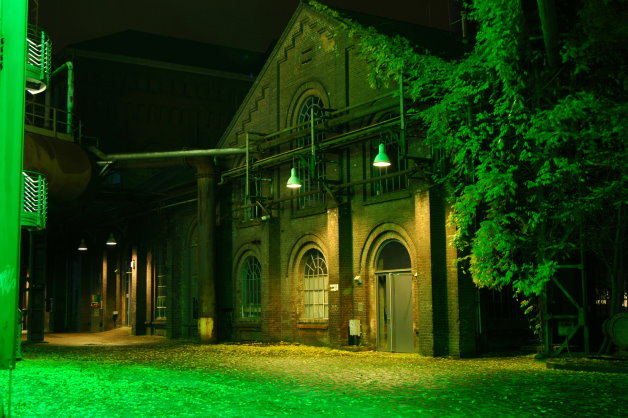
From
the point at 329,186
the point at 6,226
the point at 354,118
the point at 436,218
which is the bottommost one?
the point at 6,226

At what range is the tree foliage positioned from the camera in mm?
14070

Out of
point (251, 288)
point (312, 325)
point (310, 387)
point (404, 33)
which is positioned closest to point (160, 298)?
point (251, 288)

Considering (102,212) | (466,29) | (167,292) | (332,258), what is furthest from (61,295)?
(466,29)

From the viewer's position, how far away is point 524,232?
50.7ft

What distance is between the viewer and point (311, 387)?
12.2m

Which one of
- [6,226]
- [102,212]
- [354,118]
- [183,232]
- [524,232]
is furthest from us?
[102,212]

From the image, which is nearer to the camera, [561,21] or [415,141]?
[561,21]

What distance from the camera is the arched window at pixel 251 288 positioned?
25.3 meters

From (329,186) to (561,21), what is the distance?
7847 millimetres

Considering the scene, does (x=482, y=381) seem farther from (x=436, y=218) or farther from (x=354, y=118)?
(x=354, y=118)

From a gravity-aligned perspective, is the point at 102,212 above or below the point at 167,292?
above

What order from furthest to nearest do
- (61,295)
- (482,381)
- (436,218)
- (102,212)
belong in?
(61,295) < (102,212) < (436,218) < (482,381)

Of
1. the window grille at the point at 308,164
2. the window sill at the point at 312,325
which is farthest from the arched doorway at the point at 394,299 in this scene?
the window grille at the point at 308,164

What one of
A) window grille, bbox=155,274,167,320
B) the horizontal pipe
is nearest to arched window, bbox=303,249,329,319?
the horizontal pipe
